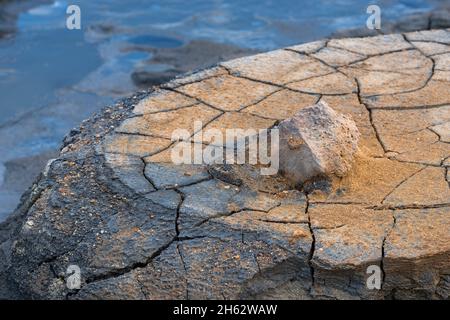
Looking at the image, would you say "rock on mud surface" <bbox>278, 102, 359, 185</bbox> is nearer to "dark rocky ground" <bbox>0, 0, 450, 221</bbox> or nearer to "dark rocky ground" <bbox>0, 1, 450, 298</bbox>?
"dark rocky ground" <bbox>0, 1, 450, 298</bbox>

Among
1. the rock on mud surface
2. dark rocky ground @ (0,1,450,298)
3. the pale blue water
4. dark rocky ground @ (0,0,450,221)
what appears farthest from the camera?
the pale blue water

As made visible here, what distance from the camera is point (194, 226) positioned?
280cm

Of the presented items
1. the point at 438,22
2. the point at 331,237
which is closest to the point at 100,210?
the point at 331,237

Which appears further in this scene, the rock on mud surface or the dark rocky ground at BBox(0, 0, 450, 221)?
the dark rocky ground at BBox(0, 0, 450, 221)

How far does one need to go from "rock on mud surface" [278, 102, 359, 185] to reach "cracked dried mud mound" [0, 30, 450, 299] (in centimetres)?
6

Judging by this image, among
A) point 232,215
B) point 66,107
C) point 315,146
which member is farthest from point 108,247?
point 66,107

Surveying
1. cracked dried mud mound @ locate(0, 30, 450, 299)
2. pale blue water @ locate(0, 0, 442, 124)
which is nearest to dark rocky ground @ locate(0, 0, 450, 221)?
pale blue water @ locate(0, 0, 442, 124)

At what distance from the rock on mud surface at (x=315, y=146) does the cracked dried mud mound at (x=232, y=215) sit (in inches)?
2.3

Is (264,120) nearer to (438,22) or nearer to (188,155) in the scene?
(188,155)

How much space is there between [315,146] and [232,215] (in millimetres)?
433

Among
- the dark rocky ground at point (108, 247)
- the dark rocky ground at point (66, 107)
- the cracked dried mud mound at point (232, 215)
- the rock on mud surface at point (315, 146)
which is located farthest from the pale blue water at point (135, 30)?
the rock on mud surface at point (315, 146)

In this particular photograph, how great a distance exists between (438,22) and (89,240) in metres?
3.98

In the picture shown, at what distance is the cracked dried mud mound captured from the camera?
8.74ft

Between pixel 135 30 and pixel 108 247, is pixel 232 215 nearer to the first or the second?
pixel 108 247
